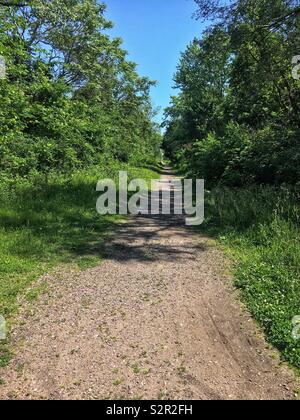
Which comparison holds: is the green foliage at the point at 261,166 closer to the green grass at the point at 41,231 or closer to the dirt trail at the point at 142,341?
the dirt trail at the point at 142,341

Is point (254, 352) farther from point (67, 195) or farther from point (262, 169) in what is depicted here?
point (262, 169)

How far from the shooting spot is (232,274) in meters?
5.57

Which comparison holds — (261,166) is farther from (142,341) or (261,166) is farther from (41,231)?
(142,341)

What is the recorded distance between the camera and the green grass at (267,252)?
4078mm

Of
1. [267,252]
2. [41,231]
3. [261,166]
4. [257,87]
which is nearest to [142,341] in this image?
[267,252]

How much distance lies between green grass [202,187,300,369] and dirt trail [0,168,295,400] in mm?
211

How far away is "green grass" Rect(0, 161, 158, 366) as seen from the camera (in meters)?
5.22

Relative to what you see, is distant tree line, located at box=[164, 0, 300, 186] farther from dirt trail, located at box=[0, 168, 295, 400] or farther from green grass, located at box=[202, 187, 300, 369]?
dirt trail, located at box=[0, 168, 295, 400]

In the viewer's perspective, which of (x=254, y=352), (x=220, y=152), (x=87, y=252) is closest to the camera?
(x=254, y=352)

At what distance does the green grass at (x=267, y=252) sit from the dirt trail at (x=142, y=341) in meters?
0.21

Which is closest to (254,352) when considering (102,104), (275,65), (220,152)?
(275,65)

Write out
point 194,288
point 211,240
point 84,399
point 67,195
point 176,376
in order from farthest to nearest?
point 67,195 < point 211,240 < point 194,288 < point 176,376 < point 84,399

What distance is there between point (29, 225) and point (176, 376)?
534 centimetres

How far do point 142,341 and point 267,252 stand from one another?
10.4ft
